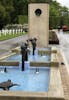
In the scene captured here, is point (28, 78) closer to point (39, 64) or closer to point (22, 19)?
point (39, 64)

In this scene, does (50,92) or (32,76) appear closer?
(50,92)

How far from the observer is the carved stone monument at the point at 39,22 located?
77.4 ft

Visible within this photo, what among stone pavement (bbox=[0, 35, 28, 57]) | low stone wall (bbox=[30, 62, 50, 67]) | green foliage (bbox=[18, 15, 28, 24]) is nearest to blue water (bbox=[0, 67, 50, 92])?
low stone wall (bbox=[30, 62, 50, 67])

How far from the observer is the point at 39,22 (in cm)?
2384

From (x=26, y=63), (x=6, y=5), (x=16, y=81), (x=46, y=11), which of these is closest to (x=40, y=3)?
(x=46, y=11)

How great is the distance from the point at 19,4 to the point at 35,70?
6252 cm

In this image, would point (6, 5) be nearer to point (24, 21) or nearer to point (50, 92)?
point (24, 21)

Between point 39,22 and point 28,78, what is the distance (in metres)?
13.3

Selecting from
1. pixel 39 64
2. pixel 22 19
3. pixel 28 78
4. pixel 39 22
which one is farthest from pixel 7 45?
pixel 22 19

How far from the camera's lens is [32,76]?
1114cm

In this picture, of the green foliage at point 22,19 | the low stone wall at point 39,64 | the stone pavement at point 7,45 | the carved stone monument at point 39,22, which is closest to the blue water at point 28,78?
the low stone wall at point 39,64

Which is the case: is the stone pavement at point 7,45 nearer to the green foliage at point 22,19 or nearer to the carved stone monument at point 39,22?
the carved stone monument at point 39,22

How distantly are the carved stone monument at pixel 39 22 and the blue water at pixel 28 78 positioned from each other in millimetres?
11881

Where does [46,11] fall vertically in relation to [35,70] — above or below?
above
